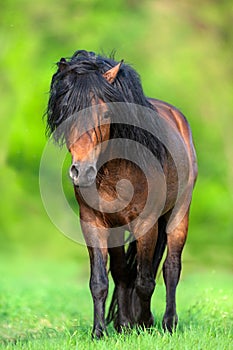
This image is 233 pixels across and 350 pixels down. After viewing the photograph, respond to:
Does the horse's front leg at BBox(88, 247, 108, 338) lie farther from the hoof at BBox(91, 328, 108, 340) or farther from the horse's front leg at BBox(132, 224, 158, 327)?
the horse's front leg at BBox(132, 224, 158, 327)

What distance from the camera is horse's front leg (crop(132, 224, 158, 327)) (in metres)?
6.45

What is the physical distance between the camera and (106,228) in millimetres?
6312

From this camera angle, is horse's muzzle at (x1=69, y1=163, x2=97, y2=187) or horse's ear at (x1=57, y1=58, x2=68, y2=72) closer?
horse's muzzle at (x1=69, y1=163, x2=97, y2=187)

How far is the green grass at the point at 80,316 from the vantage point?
18.1ft

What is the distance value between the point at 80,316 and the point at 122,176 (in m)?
2.47

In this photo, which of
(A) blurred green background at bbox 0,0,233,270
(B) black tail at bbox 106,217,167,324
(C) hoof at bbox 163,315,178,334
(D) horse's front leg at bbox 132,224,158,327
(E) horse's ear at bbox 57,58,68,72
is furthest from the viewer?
(A) blurred green background at bbox 0,0,233,270

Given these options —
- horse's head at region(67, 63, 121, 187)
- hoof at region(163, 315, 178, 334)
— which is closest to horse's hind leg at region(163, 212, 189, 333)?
hoof at region(163, 315, 178, 334)

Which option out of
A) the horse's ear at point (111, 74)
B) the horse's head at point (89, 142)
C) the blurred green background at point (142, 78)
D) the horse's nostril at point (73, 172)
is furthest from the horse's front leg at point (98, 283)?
the blurred green background at point (142, 78)

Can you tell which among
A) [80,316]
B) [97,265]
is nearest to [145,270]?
[97,265]

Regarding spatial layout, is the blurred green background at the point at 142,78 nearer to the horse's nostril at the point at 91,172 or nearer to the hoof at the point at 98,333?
the hoof at the point at 98,333

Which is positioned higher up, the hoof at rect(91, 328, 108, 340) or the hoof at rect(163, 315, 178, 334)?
the hoof at rect(163, 315, 178, 334)

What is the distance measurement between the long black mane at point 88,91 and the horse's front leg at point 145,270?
0.68 meters

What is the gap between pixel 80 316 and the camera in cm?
828

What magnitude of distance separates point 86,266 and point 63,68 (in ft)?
31.3
